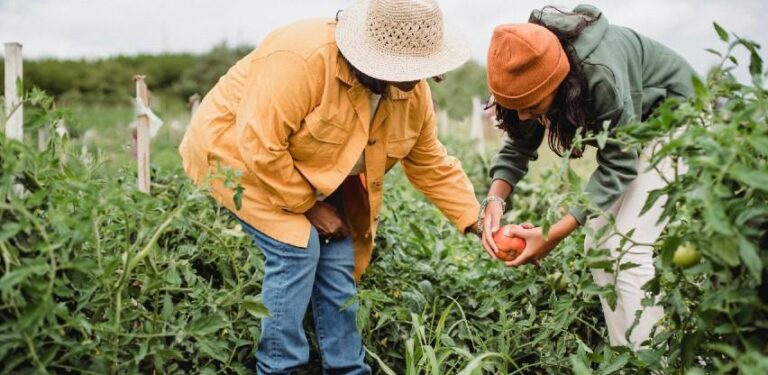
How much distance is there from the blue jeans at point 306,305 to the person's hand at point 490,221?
1.57ft

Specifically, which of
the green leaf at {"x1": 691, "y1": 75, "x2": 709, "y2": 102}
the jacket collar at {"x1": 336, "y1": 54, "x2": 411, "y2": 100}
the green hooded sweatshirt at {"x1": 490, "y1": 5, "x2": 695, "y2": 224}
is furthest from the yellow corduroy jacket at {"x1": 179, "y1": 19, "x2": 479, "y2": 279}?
the green leaf at {"x1": 691, "y1": 75, "x2": 709, "y2": 102}

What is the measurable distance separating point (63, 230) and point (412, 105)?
133 cm

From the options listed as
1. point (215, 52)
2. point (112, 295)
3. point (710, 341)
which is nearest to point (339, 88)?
point (112, 295)

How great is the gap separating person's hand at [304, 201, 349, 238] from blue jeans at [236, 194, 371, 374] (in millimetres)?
51

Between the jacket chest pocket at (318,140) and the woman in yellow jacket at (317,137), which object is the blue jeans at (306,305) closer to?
the woman in yellow jacket at (317,137)

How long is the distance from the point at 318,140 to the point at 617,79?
2.99ft

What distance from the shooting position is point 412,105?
268cm

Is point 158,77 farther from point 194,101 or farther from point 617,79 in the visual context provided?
point 617,79

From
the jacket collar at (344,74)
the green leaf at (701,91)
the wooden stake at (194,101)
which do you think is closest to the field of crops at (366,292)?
the green leaf at (701,91)

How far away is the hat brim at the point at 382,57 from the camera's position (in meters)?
2.31

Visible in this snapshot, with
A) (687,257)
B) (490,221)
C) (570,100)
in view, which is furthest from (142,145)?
(687,257)

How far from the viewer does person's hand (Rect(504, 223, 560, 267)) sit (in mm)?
2566

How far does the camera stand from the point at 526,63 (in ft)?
7.54

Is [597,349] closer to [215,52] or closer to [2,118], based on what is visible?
[2,118]
